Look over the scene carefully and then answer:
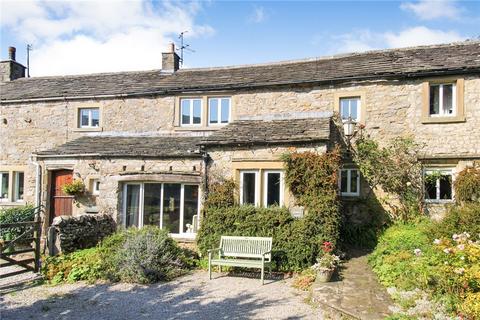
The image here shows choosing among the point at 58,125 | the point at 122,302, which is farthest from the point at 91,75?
the point at 122,302

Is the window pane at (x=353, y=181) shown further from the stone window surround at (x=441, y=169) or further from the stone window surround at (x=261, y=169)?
the stone window surround at (x=261, y=169)

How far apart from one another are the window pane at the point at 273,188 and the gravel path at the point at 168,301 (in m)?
2.39

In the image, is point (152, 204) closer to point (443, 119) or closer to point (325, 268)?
point (325, 268)

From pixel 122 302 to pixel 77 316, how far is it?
0.97 meters

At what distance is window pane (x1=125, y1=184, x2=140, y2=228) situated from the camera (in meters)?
13.0

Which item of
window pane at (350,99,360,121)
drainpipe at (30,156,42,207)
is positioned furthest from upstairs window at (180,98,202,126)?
window pane at (350,99,360,121)

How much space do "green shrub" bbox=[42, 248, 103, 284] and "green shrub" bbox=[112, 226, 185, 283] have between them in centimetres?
62

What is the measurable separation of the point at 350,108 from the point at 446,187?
409 cm

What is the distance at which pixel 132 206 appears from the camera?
13.0m

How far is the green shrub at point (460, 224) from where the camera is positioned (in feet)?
30.4

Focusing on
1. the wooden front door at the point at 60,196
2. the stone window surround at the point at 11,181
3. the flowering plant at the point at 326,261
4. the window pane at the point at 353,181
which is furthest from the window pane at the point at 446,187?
the stone window surround at the point at 11,181

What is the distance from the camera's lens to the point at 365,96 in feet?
45.5

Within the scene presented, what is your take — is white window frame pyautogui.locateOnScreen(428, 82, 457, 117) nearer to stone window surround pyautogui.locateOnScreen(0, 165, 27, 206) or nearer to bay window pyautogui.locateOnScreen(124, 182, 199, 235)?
bay window pyautogui.locateOnScreen(124, 182, 199, 235)

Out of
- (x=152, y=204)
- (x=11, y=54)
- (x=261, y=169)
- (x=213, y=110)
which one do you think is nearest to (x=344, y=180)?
(x=261, y=169)
